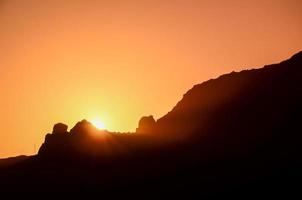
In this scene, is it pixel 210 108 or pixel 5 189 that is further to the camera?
pixel 210 108

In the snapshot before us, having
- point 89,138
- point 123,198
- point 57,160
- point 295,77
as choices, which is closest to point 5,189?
point 57,160

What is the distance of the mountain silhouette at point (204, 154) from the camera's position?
78.9 meters

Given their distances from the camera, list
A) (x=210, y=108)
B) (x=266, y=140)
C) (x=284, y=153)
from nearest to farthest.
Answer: (x=284, y=153), (x=266, y=140), (x=210, y=108)

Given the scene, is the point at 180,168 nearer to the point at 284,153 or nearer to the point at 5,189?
the point at 284,153

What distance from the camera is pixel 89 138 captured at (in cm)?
9975

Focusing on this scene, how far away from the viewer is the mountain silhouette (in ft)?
259

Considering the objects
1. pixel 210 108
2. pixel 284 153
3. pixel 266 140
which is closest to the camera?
pixel 284 153

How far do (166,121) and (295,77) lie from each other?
38754mm

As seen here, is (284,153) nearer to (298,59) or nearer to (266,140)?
(266,140)

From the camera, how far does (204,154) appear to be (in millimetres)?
89000

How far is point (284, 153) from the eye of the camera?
267ft

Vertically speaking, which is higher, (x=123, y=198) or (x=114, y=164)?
(x=114, y=164)

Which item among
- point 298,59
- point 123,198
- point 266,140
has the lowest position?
point 123,198

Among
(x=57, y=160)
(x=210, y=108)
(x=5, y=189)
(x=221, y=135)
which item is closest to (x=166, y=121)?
(x=210, y=108)
